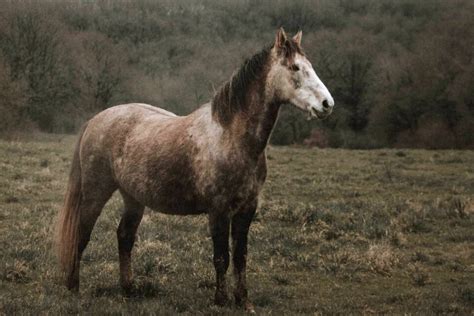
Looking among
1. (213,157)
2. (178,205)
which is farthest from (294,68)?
(178,205)

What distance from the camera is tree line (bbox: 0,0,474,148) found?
40562 mm

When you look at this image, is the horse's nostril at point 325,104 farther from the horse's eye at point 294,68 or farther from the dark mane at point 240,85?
the dark mane at point 240,85

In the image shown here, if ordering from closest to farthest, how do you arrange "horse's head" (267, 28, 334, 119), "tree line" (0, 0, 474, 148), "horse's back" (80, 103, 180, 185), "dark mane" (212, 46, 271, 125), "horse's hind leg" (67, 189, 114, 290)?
1. "horse's head" (267, 28, 334, 119)
2. "dark mane" (212, 46, 271, 125)
3. "horse's back" (80, 103, 180, 185)
4. "horse's hind leg" (67, 189, 114, 290)
5. "tree line" (0, 0, 474, 148)

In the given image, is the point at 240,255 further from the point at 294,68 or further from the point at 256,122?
the point at 294,68

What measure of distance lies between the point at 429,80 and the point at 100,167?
39.5 m

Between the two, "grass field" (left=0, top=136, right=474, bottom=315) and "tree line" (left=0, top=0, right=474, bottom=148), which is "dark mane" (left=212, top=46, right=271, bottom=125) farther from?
"tree line" (left=0, top=0, right=474, bottom=148)

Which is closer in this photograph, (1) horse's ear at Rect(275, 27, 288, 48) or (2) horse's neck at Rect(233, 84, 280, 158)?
(1) horse's ear at Rect(275, 27, 288, 48)

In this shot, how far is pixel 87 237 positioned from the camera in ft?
23.0

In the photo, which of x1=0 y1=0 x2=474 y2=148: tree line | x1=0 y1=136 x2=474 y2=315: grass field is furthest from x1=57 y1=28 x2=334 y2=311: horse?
x1=0 y1=0 x2=474 y2=148: tree line

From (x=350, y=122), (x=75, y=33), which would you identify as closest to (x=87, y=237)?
(x=350, y=122)

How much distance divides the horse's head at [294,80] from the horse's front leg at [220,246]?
57.6 inches

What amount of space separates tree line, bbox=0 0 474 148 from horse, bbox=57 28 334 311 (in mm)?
24271

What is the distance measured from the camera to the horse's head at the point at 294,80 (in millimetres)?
5598

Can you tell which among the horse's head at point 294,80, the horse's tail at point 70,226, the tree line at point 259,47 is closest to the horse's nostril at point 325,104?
the horse's head at point 294,80
